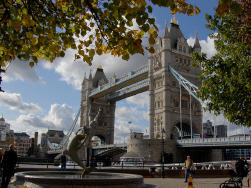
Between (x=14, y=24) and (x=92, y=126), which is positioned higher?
(x=14, y=24)

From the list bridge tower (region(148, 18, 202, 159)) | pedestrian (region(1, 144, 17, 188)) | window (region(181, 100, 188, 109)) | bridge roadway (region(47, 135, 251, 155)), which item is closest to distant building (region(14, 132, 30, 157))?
bridge tower (region(148, 18, 202, 159))

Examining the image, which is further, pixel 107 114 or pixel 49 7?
pixel 107 114

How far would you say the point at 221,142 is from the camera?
3231cm

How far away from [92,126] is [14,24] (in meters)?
6.37

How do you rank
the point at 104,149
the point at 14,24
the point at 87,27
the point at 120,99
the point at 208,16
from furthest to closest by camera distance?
the point at 120,99 → the point at 104,149 → the point at 208,16 → the point at 87,27 → the point at 14,24

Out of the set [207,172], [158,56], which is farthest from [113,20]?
[158,56]

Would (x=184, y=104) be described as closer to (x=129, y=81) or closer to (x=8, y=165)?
(x=129, y=81)

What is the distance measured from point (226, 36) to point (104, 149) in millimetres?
46524

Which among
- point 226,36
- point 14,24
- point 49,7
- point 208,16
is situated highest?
point 208,16

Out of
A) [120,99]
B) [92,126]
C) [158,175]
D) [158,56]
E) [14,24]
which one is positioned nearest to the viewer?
[14,24]

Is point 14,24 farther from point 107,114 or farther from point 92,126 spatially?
point 107,114

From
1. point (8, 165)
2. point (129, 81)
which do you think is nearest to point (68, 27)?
point (8, 165)

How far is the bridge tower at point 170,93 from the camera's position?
4419cm

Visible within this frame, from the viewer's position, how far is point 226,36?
10086 millimetres
